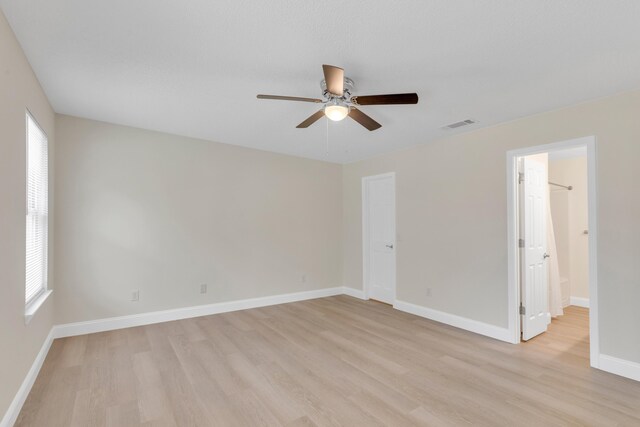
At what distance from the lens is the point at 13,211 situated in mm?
2141

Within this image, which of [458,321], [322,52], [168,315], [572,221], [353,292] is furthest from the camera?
[353,292]

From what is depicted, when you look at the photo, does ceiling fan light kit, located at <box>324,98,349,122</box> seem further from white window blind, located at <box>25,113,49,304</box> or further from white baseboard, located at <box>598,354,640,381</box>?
white baseboard, located at <box>598,354,640,381</box>

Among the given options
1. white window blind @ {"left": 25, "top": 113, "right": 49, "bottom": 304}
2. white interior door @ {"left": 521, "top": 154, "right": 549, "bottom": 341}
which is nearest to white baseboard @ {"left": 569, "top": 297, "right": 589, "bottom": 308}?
white interior door @ {"left": 521, "top": 154, "right": 549, "bottom": 341}

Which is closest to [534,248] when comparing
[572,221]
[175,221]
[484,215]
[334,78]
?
[484,215]

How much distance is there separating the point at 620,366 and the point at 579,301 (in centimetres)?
269

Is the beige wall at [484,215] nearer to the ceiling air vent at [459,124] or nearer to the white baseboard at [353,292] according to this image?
the white baseboard at [353,292]

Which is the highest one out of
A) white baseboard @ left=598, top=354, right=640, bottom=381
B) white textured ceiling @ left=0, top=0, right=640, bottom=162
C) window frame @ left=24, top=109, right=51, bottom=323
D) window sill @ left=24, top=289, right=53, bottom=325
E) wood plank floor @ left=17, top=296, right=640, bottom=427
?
white textured ceiling @ left=0, top=0, right=640, bottom=162

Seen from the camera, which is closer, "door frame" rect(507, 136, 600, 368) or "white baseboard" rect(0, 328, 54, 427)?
"white baseboard" rect(0, 328, 54, 427)

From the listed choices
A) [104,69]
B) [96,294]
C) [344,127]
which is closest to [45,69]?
[104,69]

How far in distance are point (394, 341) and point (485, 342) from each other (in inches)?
39.7

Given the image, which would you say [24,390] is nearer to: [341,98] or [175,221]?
[175,221]

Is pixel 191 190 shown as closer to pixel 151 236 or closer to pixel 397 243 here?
pixel 151 236

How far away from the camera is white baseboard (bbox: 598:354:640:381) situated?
8.64ft

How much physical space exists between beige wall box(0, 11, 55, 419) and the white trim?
4.22 meters
